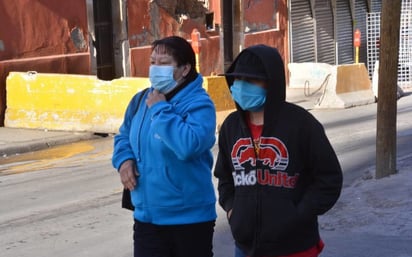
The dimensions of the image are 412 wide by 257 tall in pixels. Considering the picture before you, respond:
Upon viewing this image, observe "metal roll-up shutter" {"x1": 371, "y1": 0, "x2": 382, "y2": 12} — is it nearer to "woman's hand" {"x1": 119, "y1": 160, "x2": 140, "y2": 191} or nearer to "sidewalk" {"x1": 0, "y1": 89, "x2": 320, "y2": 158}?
"sidewalk" {"x1": 0, "y1": 89, "x2": 320, "y2": 158}

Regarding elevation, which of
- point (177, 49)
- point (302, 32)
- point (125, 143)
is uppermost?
point (177, 49)

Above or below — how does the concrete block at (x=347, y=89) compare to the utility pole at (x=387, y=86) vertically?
below

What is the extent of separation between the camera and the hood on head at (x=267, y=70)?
146 inches

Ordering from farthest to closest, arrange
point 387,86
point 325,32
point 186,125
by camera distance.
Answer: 1. point 325,32
2. point 387,86
3. point 186,125

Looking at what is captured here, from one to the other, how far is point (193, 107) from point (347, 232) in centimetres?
345

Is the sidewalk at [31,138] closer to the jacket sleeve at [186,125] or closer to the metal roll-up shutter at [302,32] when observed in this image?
the jacket sleeve at [186,125]

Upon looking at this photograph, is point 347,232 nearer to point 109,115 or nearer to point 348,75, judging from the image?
point 109,115

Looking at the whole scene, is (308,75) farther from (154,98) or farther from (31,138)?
(154,98)

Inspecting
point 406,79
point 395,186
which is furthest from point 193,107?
point 406,79

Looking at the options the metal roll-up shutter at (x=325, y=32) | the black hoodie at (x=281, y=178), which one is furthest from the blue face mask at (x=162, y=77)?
the metal roll-up shutter at (x=325, y=32)

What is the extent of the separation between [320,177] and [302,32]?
942 inches

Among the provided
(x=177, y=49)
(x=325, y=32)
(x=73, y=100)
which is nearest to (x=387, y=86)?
(x=177, y=49)

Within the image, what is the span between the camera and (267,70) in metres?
3.69

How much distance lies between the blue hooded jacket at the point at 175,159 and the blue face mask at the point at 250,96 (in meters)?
0.40
